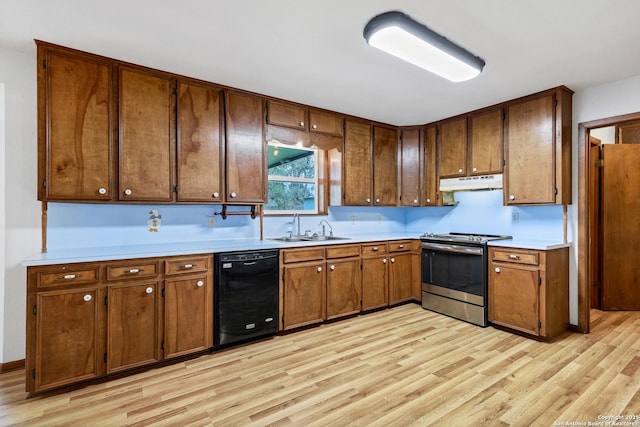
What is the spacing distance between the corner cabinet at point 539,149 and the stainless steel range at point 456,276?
64cm

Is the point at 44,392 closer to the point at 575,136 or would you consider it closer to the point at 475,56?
the point at 475,56

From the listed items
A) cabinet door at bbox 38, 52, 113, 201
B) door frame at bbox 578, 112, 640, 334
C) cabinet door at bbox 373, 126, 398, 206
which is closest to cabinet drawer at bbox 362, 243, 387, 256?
cabinet door at bbox 373, 126, 398, 206

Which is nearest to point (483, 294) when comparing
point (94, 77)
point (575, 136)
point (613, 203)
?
point (575, 136)

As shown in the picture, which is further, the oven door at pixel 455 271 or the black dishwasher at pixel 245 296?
the oven door at pixel 455 271

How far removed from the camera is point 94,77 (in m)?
2.54

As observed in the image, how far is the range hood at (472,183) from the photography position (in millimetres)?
3692

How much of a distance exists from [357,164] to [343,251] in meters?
1.23

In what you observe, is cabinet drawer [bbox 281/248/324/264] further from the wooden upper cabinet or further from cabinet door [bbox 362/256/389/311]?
the wooden upper cabinet

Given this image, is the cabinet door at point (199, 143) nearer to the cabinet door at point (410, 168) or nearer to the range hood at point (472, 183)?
the cabinet door at point (410, 168)

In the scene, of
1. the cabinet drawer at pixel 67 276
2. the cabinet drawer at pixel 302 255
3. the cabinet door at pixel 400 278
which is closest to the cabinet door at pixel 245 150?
the cabinet drawer at pixel 302 255

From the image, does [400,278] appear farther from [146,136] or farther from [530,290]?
[146,136]

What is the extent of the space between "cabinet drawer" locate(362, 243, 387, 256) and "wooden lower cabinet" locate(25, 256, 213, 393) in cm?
180

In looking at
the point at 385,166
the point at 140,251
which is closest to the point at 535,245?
the point at 385,166

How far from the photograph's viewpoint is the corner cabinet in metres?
3.18
